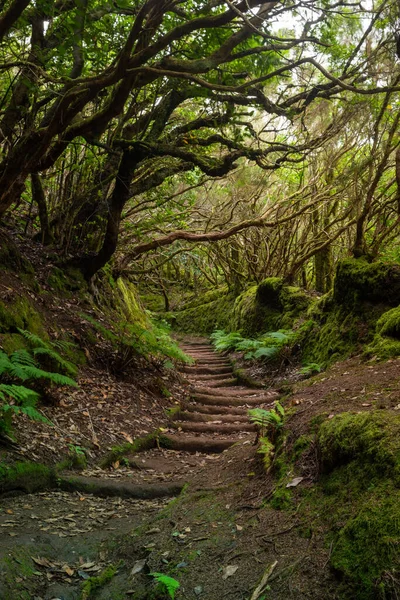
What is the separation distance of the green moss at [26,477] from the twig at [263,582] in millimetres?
2331

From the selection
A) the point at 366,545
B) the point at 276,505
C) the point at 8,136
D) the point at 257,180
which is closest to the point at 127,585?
the point at 276,505

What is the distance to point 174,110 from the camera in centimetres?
1010

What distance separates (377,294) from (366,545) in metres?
5.87

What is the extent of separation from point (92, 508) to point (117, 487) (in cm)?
45

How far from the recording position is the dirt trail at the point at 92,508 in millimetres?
2845

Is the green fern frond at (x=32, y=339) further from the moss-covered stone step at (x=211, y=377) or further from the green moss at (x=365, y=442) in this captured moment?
the moss-covered stone step at (x=211, y=377)

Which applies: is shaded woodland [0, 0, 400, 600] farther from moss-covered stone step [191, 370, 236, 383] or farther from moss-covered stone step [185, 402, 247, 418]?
moss-covered stone step [191, 370, 236, 383]

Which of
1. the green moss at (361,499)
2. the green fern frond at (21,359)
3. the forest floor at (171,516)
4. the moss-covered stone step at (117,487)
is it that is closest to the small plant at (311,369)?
the forest floor at (171,516)

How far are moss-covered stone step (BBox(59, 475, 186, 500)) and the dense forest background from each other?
3.94 m

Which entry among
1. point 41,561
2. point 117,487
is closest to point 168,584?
point 41,561

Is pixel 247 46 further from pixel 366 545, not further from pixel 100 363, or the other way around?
pixel 366 545

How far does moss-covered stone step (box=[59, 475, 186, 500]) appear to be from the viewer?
429 cm

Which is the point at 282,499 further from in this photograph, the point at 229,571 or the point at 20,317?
the point at 20,317

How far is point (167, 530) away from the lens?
3.49 m
